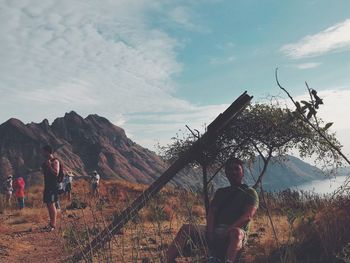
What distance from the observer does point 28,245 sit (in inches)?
382

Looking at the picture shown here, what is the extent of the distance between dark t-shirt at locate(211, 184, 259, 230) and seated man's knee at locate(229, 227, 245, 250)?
0.34 metres

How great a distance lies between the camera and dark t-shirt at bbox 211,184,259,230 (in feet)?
17.9

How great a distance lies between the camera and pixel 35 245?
9648 millimetres

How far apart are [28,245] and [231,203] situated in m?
6.07

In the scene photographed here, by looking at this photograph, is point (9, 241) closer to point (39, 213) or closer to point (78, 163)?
point (39, 213)

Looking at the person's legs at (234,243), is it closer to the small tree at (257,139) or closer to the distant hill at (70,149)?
the small tree at (257,139)

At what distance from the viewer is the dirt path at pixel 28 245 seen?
8.45 m

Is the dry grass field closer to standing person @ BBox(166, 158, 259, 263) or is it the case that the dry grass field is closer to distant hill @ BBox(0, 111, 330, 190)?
standing person @ BBox(166, 158, 259, 263)

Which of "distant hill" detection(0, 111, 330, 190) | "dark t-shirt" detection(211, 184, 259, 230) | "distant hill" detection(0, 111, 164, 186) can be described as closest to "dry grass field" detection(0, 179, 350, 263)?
"dark t-shirt" detection(211, 184, 259, 230)

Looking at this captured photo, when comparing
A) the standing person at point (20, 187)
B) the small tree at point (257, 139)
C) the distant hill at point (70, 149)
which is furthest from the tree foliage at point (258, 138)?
the distant hill at point (70, 149)

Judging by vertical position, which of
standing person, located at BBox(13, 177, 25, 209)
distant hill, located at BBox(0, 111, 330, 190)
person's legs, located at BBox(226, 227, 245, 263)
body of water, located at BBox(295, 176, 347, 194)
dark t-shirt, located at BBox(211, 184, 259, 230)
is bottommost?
person's legs, located at BBox(226, 227, 245, 263)

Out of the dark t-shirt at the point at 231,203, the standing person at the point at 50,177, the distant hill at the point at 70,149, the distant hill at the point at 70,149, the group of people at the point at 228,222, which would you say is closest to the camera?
the group of people at the point at 228,222

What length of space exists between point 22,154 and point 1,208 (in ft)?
473

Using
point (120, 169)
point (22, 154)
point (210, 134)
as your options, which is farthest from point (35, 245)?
point (120, 169)
